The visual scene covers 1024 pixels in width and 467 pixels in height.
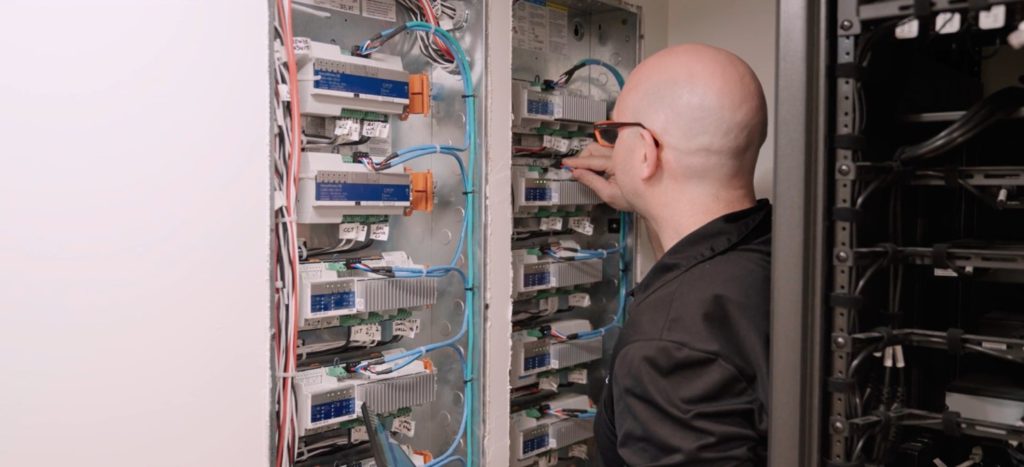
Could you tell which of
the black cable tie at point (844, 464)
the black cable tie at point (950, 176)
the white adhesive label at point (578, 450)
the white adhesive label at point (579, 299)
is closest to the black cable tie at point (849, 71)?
the black cable tie at point (950, 176)

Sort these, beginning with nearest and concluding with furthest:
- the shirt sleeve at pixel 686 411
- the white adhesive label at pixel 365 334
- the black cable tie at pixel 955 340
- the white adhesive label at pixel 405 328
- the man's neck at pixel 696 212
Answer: the black cable tie at pixel 955 340 → the shirt sleeve at pixel 686 411 → the man's neck at pixel 696 212 → the white adhesive label at pixel 365 334 → the white adhesive label at pixel 405 328

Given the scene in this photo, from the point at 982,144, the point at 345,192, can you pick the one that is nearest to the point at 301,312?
the point at 345,192

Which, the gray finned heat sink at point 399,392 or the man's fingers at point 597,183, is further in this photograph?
the man's fingers at point 597,183

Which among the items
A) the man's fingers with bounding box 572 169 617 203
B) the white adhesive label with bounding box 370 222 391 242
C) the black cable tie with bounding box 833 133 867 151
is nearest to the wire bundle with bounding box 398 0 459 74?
the white adhesive label with bounding box 370 222 391 242

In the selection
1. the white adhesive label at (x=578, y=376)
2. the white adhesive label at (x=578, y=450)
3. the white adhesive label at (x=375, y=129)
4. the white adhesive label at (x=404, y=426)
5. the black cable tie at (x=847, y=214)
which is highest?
the white adhesive label at (x=375, y=129)

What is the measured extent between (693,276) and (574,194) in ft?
3.62

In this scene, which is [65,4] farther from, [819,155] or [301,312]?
[819,155]

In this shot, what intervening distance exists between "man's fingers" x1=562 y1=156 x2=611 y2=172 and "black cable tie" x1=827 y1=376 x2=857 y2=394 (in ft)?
4.47

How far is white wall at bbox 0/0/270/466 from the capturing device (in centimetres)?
137

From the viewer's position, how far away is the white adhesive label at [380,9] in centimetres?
202

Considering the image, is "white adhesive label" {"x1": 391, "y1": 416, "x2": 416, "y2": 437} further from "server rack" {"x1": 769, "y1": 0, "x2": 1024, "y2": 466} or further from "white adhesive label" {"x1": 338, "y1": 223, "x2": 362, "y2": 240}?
"server rack" {"x1": 769, "y1": 0, "x2": 1024, "y2": 466}

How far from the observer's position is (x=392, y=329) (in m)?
2.11

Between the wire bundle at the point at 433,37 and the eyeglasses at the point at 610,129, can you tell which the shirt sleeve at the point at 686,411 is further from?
the wire bundle at the point at 433,37

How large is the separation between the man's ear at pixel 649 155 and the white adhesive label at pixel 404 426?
3.21 feet
